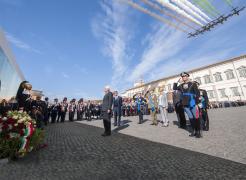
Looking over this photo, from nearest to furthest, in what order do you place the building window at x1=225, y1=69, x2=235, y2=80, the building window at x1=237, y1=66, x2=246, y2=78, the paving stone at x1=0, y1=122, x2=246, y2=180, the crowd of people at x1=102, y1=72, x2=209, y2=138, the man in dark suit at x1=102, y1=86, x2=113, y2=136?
the paving stone at x1=0, y1=122, x2=246, y2=180, the crowd of people at x1=102, y1=72, x2=209, y2=138, the man in dark suit at x1=102, y1=86, x2=113, y2=136, the building window at x1=237, y1=66, x2=246, y2=78, the building window at x1=225, y1=69, x2=235, y2=80

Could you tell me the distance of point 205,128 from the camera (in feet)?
21.2

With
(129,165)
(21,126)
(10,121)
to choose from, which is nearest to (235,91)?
(129,165)

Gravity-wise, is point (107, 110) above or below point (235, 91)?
below

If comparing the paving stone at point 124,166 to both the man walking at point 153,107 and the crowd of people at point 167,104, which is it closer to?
the crowd of people at point 167,104

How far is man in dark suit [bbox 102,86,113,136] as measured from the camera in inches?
249

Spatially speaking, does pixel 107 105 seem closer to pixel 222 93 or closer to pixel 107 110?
pixel 107 110

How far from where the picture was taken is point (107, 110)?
21.3ft

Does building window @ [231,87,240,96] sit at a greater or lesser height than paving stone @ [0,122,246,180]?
greater

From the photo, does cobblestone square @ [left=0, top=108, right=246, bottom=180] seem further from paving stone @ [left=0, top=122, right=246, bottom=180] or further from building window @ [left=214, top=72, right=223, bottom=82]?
building window @ [left=214, top=72, right=223, bottom=82]

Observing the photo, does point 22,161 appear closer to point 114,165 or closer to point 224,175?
point 114,165

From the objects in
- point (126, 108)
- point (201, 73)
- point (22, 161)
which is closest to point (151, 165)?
point (22, 161)

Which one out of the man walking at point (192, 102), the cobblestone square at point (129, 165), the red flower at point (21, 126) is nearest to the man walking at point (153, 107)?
the man walking at point (192, 102)

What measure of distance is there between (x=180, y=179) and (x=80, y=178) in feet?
4.86

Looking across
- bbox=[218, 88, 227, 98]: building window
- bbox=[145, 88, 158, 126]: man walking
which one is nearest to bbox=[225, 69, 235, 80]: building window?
bbox=[218, 88, 227, 98]: building window
